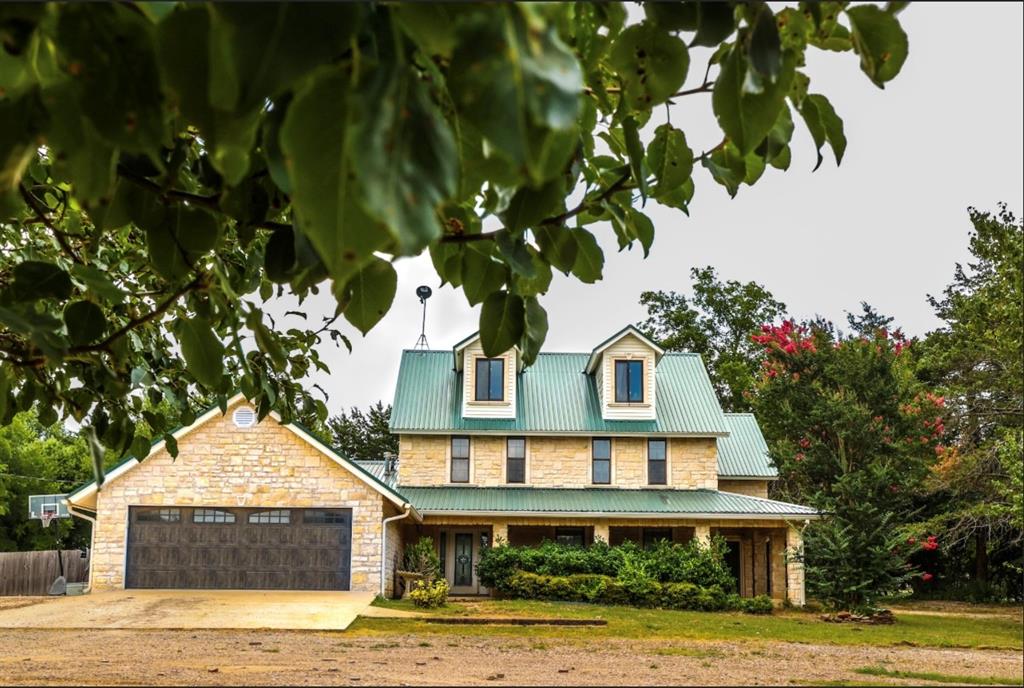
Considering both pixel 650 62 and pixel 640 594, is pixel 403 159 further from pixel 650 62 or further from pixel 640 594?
pixel 640 594

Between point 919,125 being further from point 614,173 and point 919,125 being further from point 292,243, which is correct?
point 292,243

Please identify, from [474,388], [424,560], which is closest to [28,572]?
[424,560]

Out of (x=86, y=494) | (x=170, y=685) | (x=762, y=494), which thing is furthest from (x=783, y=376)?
(x=170, y=685)

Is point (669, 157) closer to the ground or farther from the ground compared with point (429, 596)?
→ farther from the ground

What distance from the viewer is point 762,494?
88.5ft

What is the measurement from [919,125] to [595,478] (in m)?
23.8

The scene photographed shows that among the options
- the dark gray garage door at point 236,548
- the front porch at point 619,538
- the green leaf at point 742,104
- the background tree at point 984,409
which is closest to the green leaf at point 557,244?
the green leaf at point 742,104

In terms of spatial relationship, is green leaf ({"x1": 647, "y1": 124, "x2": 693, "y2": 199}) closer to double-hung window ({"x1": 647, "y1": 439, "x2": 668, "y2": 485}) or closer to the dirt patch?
the dirt patch

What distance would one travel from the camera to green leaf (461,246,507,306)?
180 cm

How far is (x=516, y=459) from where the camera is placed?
25359 mm

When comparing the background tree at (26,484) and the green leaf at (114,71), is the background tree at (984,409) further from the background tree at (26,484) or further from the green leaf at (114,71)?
A: the background tree at (26,484)

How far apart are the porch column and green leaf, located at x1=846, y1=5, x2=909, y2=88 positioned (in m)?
22.9

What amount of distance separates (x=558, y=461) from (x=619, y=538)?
8.44ft

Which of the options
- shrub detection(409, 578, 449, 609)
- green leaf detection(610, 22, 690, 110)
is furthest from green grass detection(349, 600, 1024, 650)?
green leaf detection(610, 22, 690, 110)
